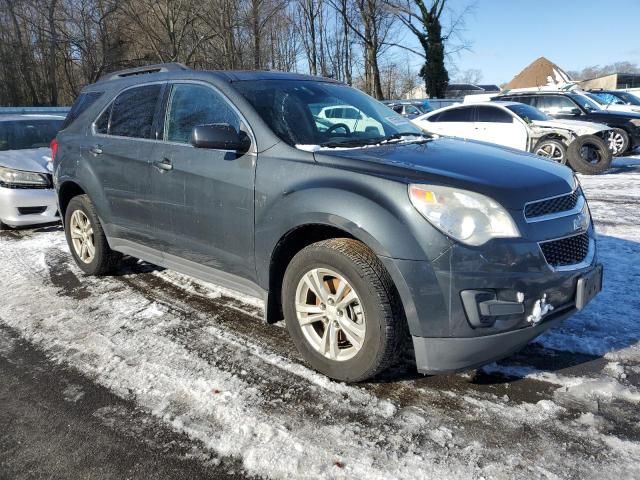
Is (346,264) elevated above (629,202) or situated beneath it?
elevated above

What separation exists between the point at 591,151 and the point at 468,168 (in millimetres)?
9649

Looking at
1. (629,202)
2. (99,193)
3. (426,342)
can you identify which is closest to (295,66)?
(629,202)

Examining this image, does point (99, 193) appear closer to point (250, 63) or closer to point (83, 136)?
point (83, 136)

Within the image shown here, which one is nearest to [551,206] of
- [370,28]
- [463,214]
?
[463,214]

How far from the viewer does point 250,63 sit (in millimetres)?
30172

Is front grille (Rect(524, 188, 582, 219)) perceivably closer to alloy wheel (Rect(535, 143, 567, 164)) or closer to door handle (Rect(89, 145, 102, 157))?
door handle (Rect(89, 145, 102, 157))

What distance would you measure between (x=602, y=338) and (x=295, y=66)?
116ft

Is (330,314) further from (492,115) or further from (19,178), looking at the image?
(492,115)

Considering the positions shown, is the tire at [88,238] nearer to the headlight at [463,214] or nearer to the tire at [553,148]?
the headlight at [463,214]

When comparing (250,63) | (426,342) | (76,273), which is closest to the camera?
(426,342)

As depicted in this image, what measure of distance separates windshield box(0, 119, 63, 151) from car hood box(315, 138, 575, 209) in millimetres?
6622

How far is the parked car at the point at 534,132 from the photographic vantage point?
10.7 metres

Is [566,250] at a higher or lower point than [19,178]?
higher

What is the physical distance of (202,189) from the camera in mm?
3443
